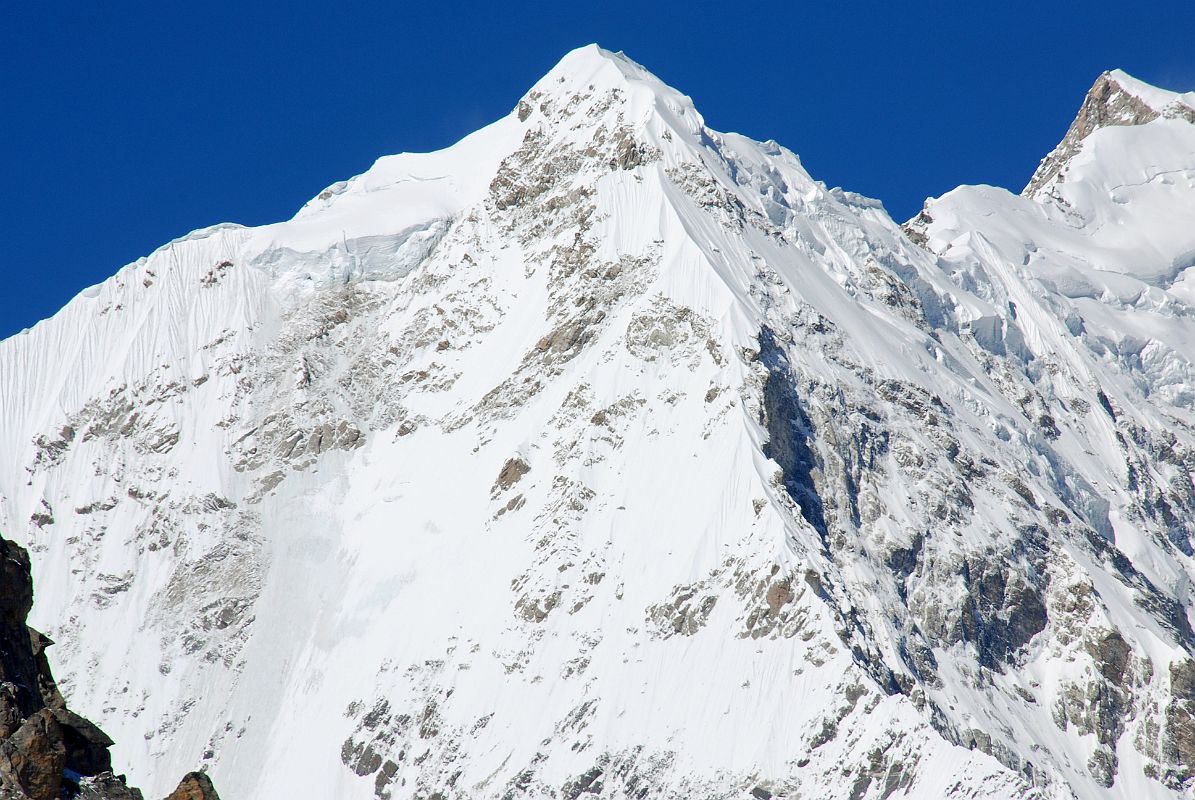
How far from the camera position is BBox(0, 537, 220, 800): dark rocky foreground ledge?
37562mm

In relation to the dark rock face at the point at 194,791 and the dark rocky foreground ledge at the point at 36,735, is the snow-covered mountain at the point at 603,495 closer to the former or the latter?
the dark rocky foreground ledge at the point at 36,735

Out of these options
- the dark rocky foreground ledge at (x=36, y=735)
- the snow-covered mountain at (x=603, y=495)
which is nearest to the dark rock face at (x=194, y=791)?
the dark rocky foreground ledge at (x=36, y=735)

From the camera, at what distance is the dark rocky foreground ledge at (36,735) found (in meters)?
37.6

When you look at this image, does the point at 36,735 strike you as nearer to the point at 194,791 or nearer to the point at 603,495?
Answer: the point at 194,791

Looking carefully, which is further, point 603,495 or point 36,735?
point 603,495

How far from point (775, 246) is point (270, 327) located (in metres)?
52.7

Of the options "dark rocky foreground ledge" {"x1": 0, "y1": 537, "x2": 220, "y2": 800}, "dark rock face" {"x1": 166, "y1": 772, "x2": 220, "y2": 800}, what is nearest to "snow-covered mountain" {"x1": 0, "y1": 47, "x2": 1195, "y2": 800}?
"dark rocky foreground ledge" {"x1": 0, "y1": 537, "x2": 220, "y2": 800}

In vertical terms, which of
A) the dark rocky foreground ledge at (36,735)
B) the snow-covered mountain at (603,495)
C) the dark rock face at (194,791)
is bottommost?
the dark rock face at (194,791)

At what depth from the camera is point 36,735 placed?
124 feet

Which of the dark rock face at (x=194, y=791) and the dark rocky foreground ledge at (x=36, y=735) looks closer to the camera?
the dark rocky foreground ledge at (x=36, y=735)

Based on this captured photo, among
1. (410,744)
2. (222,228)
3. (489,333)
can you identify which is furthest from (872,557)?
(222,228)

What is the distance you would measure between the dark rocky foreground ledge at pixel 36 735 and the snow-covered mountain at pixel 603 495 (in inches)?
2552

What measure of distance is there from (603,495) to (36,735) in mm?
94344

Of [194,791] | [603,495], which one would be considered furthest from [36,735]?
[603,495]
